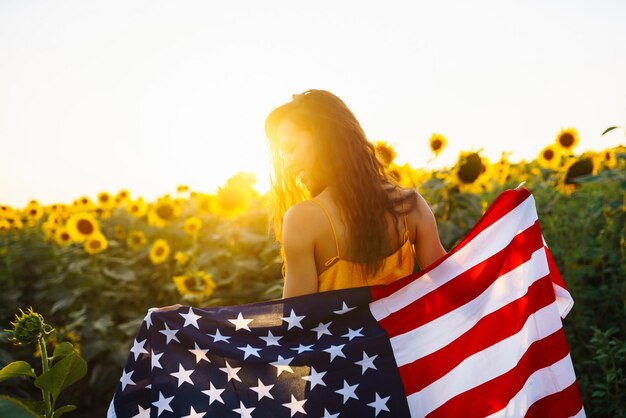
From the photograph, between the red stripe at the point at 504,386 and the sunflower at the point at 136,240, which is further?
the sunflower at the point at 136,240

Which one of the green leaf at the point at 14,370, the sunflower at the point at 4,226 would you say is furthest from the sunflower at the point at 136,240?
the green leaf at the point at 14,370

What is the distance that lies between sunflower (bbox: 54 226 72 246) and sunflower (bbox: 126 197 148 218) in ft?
4.73

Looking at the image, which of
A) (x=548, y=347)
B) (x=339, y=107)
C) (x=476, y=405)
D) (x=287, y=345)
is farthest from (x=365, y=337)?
(x=339, y=107)

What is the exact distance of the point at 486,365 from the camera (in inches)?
76.5

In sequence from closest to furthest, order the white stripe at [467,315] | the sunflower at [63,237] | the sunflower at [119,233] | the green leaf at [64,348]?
the green leaf at [64,348] → the white stripe at [467,315] → the sunflower at [63,237] → the sunflower at [119,233]

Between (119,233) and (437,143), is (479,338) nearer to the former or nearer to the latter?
(437,143)

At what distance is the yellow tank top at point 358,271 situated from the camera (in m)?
2.01

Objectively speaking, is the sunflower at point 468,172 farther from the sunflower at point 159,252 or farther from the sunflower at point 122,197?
the sunflower at point 122,197

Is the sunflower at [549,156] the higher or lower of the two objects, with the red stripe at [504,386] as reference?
higher

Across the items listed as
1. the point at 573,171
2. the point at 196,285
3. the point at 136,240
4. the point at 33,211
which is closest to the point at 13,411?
the point at 196,285

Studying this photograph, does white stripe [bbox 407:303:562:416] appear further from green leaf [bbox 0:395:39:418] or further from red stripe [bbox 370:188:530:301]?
green leaf [bbox 0:395:39:418]

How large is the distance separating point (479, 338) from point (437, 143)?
3.26m

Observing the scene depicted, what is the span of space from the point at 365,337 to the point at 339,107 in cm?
86

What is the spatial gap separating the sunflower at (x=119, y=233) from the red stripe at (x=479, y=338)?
5.06 meters
